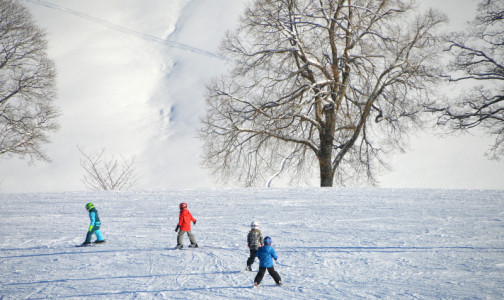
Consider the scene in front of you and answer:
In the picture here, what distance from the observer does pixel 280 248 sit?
1006cm

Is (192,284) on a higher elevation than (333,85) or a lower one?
lower

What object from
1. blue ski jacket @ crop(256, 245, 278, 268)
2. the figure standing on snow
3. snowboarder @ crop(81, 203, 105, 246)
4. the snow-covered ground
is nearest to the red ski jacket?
the figure standing on snow

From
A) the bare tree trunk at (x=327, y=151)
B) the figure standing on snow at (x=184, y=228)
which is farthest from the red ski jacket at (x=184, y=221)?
the bare tree trunk at (x=327, y=151)

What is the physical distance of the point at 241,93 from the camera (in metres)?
22.3

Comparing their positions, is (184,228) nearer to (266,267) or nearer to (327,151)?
(266,267)

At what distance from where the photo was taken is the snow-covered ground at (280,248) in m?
7.52

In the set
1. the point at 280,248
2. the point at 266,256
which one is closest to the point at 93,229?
the point at 280,248

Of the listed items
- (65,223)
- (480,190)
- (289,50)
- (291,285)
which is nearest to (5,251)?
(65,223)

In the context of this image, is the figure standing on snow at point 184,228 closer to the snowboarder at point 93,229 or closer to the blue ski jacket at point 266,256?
the snowboarder at point 93,229

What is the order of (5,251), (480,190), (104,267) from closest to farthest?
1. (104,267)
2. (5,251)
3. (480,190)

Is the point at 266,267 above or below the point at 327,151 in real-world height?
below

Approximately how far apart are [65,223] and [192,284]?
817 cm

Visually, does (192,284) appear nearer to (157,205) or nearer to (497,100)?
(157,205)

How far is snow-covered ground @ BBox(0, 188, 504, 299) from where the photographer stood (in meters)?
7.52
